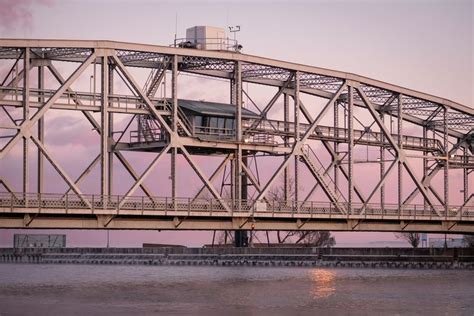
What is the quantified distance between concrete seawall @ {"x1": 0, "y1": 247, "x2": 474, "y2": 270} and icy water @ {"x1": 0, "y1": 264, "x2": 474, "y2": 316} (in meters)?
13.0

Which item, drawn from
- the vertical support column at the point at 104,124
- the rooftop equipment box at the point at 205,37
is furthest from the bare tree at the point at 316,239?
the vertical support column at the point at 104,124

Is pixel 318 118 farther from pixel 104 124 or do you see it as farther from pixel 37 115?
pixel 37 115

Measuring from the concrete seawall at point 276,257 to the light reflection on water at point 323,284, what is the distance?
31.0 ft

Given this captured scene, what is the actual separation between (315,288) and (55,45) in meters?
25.8

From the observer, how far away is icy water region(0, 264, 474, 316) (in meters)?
62.0

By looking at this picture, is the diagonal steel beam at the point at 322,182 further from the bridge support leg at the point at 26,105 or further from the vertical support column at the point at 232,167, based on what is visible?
the bridge support leg at the point at 26,105

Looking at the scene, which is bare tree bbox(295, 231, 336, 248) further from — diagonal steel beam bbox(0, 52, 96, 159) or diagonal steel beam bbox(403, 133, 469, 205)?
diagonal steel beam bbox(0, 52, 96, 159)

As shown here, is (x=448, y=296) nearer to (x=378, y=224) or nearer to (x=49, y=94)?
(x=378, y=224)

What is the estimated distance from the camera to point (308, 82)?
91.0 m

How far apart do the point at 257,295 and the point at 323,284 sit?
46.5 feet

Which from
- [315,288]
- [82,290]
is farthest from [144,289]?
[315,288]

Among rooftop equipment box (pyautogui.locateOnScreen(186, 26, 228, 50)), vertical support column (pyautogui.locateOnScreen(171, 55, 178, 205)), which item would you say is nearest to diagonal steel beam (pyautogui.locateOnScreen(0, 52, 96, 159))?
vertical support column (pyautogui.locateOnScreen(171, 55, 178, 205))

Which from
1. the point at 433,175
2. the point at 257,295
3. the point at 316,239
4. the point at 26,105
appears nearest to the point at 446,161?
the point at 433,175

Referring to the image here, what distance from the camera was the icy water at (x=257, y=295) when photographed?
6197 cm
